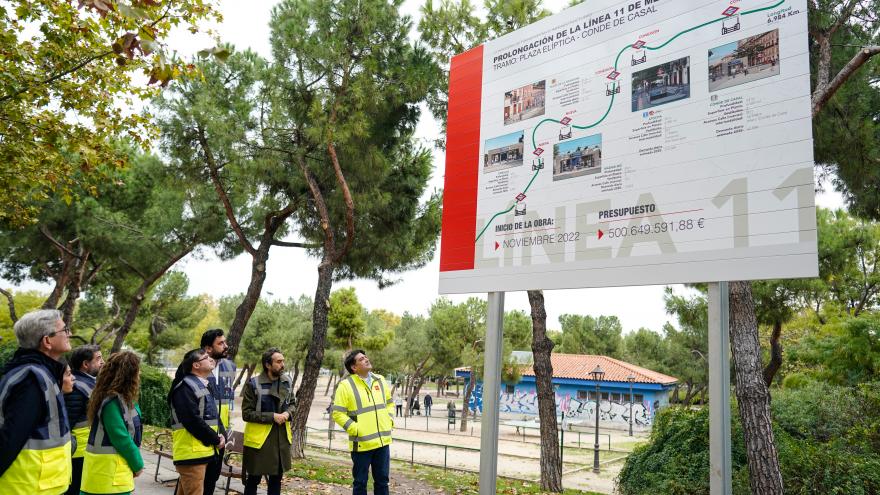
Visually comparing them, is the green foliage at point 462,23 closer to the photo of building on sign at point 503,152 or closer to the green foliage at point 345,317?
the photo of building on sign at point 503,152

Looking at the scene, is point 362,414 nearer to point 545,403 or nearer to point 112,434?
point 112,434

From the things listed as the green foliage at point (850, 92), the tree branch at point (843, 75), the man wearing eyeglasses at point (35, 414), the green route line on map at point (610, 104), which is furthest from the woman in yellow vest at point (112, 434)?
the green foliage at point (850, 92)

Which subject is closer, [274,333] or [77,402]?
[77,402]

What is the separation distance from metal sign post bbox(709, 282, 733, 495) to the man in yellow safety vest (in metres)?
2.56

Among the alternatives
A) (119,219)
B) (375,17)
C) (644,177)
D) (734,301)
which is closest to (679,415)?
(734,301)

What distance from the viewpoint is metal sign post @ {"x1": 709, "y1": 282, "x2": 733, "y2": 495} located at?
3.41 meters

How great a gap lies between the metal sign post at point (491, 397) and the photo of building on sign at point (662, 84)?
192 cm

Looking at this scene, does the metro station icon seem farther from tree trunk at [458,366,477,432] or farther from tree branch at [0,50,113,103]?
tree trunk at [458,366,477,432]

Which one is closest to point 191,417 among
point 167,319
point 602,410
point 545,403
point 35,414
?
point 35,414

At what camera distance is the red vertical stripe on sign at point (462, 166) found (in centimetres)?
513

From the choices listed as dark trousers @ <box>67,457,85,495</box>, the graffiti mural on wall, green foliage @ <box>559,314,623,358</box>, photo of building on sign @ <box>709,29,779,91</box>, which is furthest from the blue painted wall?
photo of building on sign @ <box>709,29,779,91</box>

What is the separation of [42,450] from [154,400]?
42.4 ft

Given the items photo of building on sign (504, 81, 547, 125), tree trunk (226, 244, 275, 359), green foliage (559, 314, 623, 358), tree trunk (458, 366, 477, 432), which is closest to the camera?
photo of building on sign (504, 81, 547, 125)

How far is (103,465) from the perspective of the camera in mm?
3357
